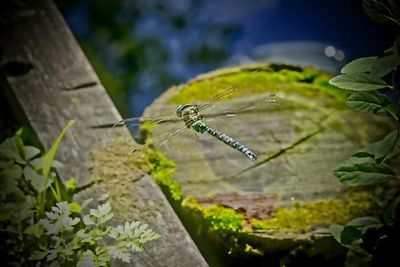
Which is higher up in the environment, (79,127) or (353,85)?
(79,127)

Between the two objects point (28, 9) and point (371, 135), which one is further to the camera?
point (28, 9)

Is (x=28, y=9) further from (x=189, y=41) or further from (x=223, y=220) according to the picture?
(x=223, y=220)

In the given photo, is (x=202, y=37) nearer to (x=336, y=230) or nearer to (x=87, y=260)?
(x=336, y=230)

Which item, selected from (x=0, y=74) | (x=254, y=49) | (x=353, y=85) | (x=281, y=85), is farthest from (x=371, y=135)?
(x=0, y=74)

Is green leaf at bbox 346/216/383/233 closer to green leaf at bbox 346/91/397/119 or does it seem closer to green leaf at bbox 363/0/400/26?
green leaf at bbox 346/91/397/119

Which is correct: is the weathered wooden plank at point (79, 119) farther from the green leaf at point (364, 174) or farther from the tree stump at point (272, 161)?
the green leaf at point (364, 174)

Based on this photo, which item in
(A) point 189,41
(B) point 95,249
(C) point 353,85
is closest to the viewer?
(C) point 353,85

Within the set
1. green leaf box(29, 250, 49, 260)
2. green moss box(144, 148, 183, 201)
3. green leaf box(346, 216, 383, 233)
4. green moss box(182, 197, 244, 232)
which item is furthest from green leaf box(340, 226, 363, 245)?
green leaf box(29, 250, 49, 260)
